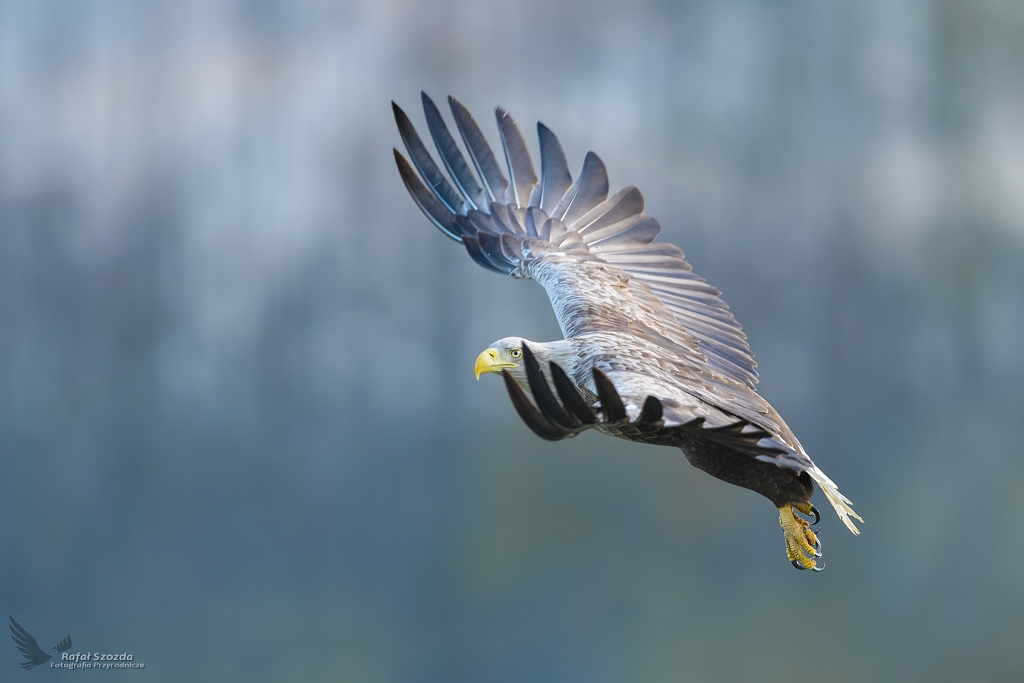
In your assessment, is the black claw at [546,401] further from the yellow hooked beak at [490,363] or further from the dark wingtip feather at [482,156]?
the dark wingtip feather at [482,156]

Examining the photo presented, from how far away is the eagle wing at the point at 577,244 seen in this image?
555 centimetres

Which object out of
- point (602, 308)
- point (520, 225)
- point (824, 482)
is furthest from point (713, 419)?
point (520, 225)

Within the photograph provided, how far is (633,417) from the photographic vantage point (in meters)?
3.83

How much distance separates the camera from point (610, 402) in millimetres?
3584

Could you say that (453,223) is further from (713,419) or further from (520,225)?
(713,419)

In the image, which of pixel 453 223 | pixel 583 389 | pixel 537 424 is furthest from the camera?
pixel 453 223

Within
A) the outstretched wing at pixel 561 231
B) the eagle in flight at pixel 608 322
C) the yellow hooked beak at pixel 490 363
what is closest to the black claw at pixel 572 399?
the eagle in flight at pixel 608 322

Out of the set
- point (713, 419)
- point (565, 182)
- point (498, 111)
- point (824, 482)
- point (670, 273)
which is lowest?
point (824, 482)

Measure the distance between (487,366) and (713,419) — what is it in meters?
1.45

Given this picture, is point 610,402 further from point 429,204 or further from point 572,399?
point 429,204

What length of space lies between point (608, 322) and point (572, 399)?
6.23ft

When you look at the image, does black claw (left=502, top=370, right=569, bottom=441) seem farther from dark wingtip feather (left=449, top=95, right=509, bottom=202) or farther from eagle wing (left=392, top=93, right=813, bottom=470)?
dark wingtip feather (left=449, top=95, right=509, bottom=202)

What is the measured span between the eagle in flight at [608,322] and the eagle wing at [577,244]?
0.03 ft

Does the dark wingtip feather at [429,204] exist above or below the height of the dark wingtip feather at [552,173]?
below
